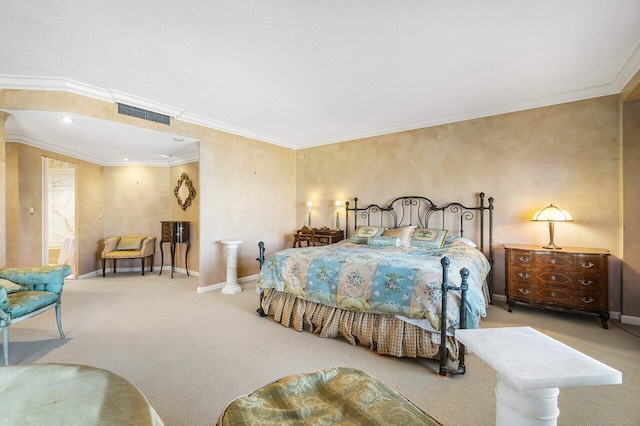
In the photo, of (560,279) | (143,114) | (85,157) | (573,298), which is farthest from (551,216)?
(85,157)

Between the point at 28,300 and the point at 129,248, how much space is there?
12.6 feet

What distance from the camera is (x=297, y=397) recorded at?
3.74 feet

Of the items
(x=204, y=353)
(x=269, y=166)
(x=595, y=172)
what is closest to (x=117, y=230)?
(x=269, y=166)

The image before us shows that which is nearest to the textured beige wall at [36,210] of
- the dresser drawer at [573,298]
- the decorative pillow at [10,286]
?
the decorative pillow at [10,286]

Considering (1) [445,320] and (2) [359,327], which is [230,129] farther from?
(1) [445,320]

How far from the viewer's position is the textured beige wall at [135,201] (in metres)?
6.48

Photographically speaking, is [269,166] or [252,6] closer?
[252,6]

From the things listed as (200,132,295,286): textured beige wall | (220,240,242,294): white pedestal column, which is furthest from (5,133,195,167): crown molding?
(220,240,242,294): white pedestal column

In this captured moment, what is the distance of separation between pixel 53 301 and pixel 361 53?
3.98 metres

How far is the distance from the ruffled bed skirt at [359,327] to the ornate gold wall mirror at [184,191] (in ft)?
12.0

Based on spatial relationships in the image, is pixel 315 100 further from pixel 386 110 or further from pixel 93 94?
pixel 93 94

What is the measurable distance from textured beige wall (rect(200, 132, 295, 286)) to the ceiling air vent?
657 millimetres

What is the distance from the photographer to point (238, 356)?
2.64 meters

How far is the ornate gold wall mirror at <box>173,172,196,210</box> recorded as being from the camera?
6240mm
